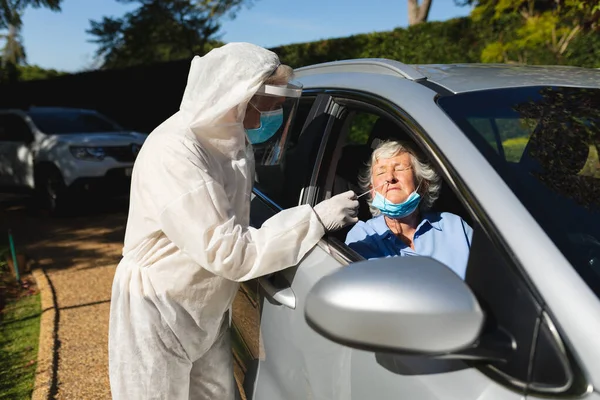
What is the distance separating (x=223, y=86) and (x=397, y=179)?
782 mm

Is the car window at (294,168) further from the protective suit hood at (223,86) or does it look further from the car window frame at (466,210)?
the protective suit hood at (223,86)

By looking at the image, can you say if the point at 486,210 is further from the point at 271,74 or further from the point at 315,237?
the point at 271,74

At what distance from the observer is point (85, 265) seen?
6.50 metres

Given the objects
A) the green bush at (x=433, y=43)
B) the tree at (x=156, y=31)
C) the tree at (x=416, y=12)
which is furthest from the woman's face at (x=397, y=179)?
the tree at (x=156, y=31)

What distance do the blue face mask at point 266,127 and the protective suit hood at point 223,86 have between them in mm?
187

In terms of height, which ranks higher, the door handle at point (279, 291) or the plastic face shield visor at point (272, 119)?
the plastic face shield visor at point (272, 119)

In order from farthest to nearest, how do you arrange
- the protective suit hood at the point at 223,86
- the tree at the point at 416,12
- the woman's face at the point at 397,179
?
the tree at the point at 416,12 → the woman's face at the point at 397,179 → the protective suit hood at the point at 223,86

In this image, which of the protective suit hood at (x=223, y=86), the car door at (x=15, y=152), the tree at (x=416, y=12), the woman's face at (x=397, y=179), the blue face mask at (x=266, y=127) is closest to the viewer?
the protective suit hood at (x=223, y=86)

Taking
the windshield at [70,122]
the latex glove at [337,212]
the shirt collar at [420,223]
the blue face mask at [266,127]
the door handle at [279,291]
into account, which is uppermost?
the blue face mask at [266,127]

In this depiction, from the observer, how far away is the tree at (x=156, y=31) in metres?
21.4

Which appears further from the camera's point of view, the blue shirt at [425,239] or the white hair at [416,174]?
the white hair at [416,174]

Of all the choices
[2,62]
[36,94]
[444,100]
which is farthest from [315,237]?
[2,62]

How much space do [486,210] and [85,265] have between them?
19.4ft

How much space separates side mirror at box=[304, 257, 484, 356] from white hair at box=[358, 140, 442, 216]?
1.08m
